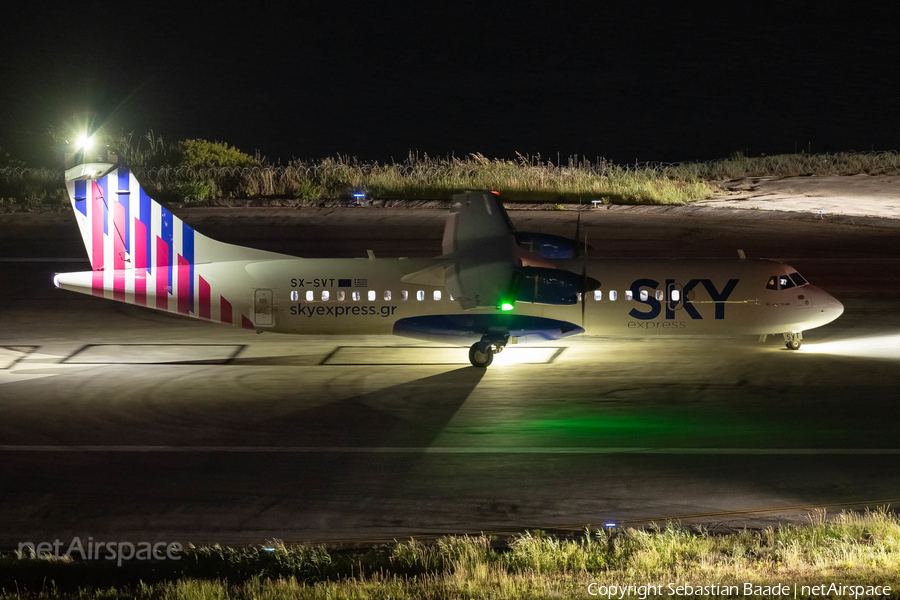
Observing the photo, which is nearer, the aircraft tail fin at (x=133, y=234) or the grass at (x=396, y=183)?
the aircraft tail fin at (x=133, y=234)

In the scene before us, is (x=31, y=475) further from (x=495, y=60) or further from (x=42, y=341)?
(x=495, y=60)

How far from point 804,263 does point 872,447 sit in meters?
29.8

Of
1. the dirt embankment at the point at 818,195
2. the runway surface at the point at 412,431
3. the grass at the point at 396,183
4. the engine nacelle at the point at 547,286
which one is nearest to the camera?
the runway surface at the point at 412,431

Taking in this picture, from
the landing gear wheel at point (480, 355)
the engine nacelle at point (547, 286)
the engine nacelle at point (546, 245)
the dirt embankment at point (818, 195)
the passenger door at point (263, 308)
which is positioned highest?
the dirt embankment at point (818, 195)

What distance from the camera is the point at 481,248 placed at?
1106 inches

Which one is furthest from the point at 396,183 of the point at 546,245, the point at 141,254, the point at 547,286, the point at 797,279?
the point at 547,286

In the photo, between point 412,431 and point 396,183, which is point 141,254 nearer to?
point 412,431

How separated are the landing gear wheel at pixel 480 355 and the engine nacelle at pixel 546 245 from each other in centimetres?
339

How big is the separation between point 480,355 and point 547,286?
3846 millimetres

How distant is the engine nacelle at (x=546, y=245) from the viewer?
30.2 metres

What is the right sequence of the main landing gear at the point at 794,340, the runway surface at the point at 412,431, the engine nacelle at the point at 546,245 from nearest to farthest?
the runway surface at the point at 412,431 < the engine nacelle at the point at 546,245 < the main landing gear at the point at 794,340

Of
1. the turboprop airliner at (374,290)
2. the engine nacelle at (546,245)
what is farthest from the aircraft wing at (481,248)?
the turboprop airliner at (374,290)

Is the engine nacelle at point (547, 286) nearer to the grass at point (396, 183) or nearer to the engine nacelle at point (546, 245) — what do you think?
the engine nacelle at point (546, 245)

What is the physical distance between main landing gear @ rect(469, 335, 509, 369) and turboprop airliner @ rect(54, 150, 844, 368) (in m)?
0.40
